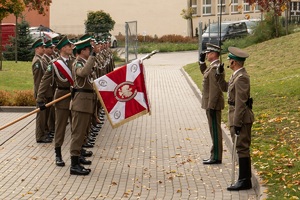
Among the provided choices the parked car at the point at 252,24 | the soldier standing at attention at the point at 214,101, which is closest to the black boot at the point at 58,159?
the soldier standing at attention at the point at 214,101

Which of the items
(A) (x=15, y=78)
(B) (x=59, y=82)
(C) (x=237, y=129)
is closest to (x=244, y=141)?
(C) (x=237, y=129)

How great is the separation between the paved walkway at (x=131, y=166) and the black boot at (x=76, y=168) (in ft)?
0.35

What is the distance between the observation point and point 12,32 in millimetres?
40969

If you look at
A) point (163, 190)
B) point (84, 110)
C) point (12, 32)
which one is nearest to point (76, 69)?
point (84, 110)

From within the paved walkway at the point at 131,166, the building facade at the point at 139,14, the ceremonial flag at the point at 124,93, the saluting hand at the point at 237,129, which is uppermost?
the building facade at the point at 139,14

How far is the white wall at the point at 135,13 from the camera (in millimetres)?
57156

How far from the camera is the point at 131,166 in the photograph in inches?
467

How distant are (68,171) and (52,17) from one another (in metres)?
47.4

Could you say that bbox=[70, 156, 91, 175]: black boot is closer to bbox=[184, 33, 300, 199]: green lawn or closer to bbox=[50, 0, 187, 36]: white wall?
bbox=[184, 33, 300, 199]: green lawn

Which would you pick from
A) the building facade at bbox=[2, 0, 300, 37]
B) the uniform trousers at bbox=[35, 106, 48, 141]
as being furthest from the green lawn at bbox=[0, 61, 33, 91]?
the building facade at bbox=[2, 0, 300, 37]

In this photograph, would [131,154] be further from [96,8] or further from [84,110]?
[96,8]

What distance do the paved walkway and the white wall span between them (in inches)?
1546

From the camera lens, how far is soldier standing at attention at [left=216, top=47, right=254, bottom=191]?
9.88 meters

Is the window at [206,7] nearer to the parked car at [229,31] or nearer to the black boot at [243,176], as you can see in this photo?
the parked car at [229,31]
